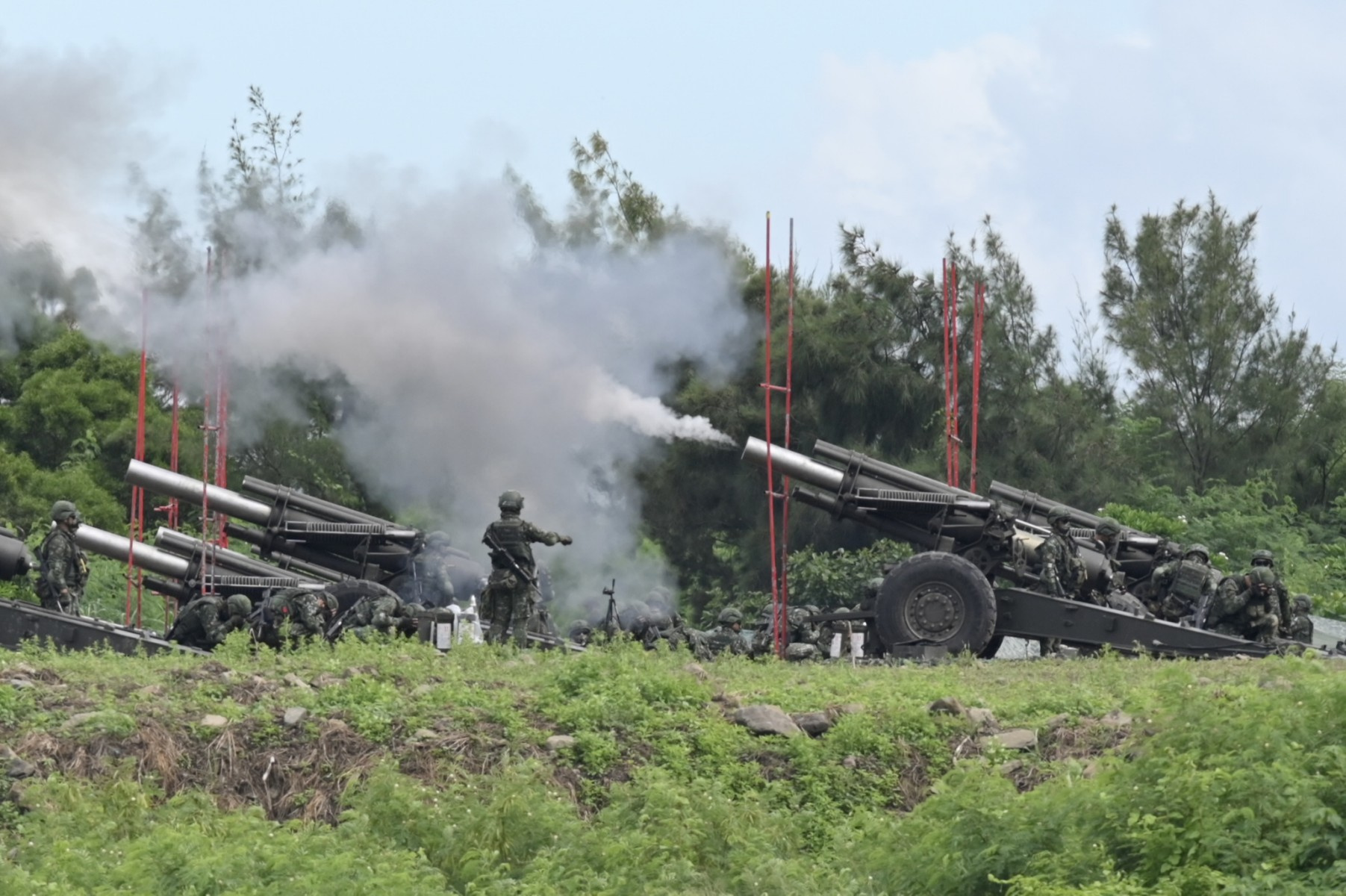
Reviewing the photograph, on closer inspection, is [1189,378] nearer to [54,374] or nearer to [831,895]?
[54,374]

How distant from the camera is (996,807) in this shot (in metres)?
12.1

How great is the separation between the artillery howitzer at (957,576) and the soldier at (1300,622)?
59.0 inches

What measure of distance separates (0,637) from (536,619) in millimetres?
5095

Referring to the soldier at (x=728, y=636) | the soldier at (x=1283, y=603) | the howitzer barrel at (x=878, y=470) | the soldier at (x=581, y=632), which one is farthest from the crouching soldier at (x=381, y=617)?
the soldier at (x=1283, y=603)

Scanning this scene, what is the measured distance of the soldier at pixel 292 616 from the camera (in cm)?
2209

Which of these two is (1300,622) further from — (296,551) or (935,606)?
(296,551)

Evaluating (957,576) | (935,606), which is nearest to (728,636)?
(935,606)

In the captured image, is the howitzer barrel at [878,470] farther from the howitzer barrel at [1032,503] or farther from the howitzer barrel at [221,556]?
the howitzer barrel at [221,556]

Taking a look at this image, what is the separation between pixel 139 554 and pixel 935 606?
9054 millimetres

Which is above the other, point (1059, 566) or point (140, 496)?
point (140, 496)

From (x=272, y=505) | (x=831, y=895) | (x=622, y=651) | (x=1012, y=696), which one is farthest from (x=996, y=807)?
(x=272, y=505)

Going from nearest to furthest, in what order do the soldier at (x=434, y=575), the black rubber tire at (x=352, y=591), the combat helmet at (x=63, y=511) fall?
the combat helmet at (x=63, y=511), the black rubber tire at (x=352, y=591), the soldier at (x=434, y=575)

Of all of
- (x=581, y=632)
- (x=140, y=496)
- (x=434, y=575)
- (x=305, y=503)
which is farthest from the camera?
(x=140, y=496)

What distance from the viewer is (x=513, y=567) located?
20.9 m
